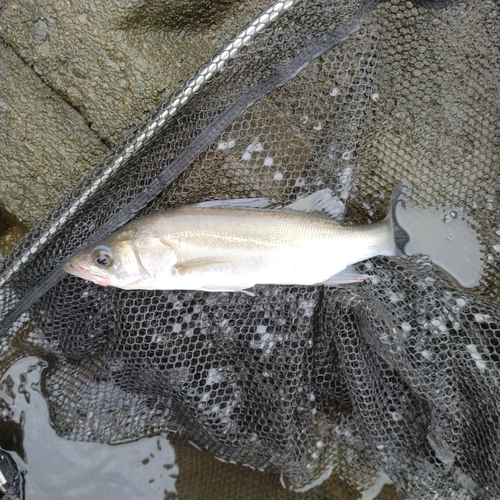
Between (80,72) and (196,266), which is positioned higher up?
(80,72)

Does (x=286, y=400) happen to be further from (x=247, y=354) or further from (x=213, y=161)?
(x=213, y=161)

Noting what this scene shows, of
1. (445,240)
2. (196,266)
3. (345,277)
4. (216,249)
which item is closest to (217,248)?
(216,249)

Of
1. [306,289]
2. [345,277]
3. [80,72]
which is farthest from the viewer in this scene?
[80,72]

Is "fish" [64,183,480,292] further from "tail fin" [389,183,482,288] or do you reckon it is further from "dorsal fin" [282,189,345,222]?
"tail fin" [389,183,482,288]

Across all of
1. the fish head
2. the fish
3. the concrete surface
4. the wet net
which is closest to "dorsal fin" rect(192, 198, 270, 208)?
the fish

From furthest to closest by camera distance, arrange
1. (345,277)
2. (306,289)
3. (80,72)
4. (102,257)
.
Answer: (80,72) < (306,289) < (345,277) < (102,257)

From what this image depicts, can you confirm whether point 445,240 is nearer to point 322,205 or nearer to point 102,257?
point 322,205

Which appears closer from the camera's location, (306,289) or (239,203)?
(239,203)
